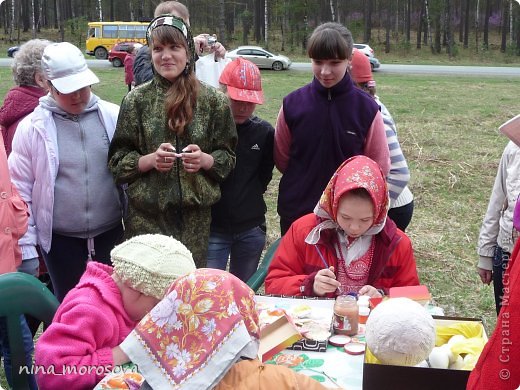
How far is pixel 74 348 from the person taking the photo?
1.90 meters

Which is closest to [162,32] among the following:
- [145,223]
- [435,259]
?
[145,223]

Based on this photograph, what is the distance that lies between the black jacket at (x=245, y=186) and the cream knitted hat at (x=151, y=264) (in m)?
0.95

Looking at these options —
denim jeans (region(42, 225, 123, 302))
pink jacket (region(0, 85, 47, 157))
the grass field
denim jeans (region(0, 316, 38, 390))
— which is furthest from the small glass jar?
pink jacket (region(0, 85, 47, 157))

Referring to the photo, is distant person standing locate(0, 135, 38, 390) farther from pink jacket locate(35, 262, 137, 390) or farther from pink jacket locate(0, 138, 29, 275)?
pink jacket locate(35, 262, 137, 390)

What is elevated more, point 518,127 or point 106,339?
point 518,127

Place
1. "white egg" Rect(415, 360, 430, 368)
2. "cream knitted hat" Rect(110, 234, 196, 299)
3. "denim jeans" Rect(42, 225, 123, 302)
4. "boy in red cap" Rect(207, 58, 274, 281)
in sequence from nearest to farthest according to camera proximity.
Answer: "white egg" Rect(415, 360, 430, 368)
"cream knitted hat" Rect(110, 234, 196, 299)
"denim jeans" Rect(42, 225, 123, 302)
"boy in red cap" Rect(207, 58, 274, 281)

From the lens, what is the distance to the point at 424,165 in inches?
303

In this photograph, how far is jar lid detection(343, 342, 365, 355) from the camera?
2.02m

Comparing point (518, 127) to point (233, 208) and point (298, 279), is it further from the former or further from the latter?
point (233, 208)

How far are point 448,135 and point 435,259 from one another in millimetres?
4980

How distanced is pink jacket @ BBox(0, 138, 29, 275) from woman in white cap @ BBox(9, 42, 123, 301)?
123 mm

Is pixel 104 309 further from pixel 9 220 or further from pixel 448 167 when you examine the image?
pixel 448 167

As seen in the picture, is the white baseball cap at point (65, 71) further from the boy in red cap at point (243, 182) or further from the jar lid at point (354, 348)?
the jar lid at point (354, 348)

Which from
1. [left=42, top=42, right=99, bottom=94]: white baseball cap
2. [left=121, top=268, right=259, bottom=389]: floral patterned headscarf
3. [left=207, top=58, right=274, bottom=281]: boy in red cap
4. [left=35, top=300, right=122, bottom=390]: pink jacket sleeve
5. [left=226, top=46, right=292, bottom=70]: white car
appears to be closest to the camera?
[left=121, top=268, right=259, bottom=389]: floral patterned headscarf
